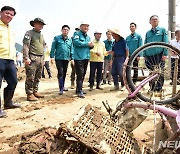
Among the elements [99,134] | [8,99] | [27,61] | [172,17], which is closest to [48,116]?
[8,99]

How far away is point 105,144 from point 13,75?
3.30 m

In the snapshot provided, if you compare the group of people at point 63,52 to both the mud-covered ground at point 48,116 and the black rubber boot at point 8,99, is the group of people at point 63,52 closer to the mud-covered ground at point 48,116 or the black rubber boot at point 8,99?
the black rubber boot at point 8,99

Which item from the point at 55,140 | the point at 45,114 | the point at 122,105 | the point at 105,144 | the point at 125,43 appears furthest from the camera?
the point at 125,43

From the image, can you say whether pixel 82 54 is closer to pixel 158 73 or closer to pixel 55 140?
pixel 158 73

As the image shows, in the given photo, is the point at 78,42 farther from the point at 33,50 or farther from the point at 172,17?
the point at 172,17

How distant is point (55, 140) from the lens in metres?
2.67

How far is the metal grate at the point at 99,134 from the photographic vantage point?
2.39 m

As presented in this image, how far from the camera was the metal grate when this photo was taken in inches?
94.0

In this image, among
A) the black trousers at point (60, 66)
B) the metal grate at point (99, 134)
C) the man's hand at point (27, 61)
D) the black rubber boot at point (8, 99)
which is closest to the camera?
the metal grate at point (99, 134)

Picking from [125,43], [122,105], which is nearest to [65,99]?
[125,43]

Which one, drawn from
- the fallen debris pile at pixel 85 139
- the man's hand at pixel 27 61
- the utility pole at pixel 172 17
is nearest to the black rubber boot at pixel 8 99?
the man's hand at pixel 27 61

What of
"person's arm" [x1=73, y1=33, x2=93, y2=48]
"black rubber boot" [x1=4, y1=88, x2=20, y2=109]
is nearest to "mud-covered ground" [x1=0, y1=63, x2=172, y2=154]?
"black rubber boot" [x1=4, y1=88, x2=20, y2=109]

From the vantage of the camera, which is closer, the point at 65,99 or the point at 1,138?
the point at 1,138

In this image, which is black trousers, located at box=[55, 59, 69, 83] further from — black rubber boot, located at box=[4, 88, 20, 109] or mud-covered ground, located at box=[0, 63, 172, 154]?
black rubber boot, located at box=[4, 88, 20, 109]
